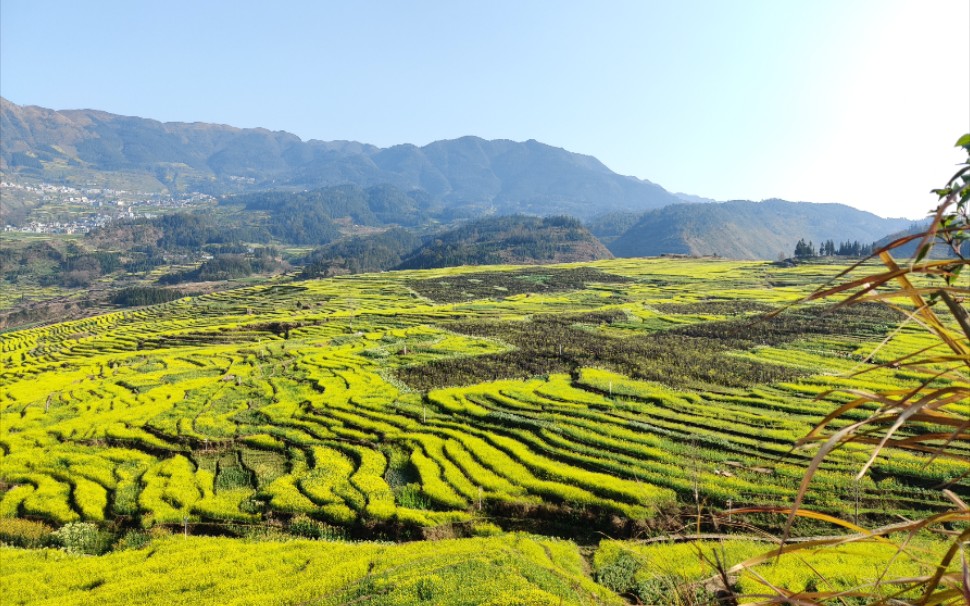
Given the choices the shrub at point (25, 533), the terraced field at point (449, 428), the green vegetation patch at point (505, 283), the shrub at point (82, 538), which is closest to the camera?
the shrub at point (82, 538)

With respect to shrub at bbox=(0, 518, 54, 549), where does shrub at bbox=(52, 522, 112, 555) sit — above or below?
above

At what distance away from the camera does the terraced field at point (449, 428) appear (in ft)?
90.4

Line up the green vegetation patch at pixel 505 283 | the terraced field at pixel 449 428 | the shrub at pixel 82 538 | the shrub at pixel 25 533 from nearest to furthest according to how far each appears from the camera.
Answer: the shrub at pixel 82 538
the terraced field at pixel 449 428
the shrub at pixel 25 533
the green vegetation patch at pixel 505 283

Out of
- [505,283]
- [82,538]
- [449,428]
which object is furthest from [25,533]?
[505,283]

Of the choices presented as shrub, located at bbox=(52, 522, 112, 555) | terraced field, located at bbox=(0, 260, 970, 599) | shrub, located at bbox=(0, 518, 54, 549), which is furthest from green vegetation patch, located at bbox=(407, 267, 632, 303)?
shrub, located at bbox=(52, 522, 112, 555)

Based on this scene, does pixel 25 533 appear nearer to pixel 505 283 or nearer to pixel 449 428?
pixel 449 428

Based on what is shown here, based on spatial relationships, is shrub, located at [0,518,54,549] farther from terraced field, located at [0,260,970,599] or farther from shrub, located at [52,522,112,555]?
shrub, located at [52,522,112,555]

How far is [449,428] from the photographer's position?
3950cm

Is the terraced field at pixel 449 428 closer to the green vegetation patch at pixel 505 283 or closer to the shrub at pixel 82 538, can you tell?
the shrub at pixel 82 538

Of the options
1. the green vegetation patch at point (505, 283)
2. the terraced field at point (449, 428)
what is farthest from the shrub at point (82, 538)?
the green vegetation patch at point (505, 283)

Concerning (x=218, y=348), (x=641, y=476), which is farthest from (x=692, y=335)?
(x=218, y=348)

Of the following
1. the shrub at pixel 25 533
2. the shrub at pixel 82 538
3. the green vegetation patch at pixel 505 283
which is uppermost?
the green vegetation patch at pixel 505 283

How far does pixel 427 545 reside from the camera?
80.5 feet

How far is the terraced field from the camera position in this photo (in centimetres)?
2756
